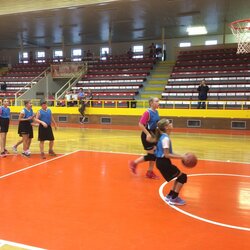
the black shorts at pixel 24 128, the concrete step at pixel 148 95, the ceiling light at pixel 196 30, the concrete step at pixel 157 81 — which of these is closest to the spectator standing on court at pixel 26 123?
the black shorts at pixel 24 128

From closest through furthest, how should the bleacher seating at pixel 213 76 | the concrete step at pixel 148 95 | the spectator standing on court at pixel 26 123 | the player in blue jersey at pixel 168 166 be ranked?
1. the player in blue jersey at pixel 168 166
2. the spectator standing on court at pixel 26 123
3. the bleacher seating at pixel 213 76
4. the concrete step at pixel 148 95

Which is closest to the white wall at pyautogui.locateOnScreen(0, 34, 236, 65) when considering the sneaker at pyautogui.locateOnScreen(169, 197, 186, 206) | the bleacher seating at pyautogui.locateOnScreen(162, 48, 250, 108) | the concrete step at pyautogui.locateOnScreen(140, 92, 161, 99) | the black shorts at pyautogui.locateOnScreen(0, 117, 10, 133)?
the bleacher seating at pyautogui.locateOnScreen(162, 48, 250, 108)

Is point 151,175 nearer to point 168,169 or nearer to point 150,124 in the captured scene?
point 150,124

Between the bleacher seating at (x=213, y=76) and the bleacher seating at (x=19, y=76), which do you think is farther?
the bleacher seating at (x=19, y=76)

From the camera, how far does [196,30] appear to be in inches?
944

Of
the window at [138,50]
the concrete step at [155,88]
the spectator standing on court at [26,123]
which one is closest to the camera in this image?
the spectator standing on court at [26,123]

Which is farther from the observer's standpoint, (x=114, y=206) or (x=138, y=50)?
(x=138, y=50)

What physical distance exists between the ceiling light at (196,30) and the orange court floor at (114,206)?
17.4 meters

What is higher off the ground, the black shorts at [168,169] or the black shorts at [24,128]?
the black shorts at [24,128]

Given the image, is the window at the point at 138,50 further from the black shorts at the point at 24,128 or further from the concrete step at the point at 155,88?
the black shorts at the point at 24,128

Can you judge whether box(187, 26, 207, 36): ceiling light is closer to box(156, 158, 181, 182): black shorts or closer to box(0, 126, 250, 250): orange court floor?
box(0, 126, 250, 250): orange court floor

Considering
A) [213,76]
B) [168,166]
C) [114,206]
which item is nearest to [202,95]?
[213,76]

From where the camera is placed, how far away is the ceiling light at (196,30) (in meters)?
23.2

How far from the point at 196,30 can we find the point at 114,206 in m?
22.1
